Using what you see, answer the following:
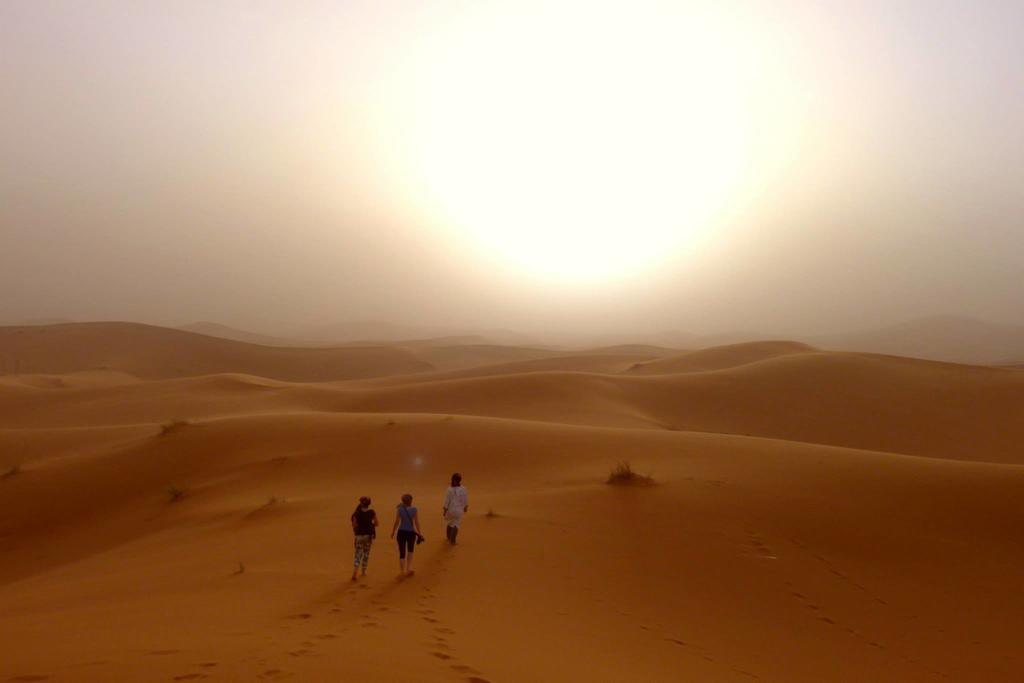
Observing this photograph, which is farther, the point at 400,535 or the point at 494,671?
the point at 400,535

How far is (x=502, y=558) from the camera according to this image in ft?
24.3

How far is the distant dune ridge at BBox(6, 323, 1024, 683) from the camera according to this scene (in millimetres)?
5090

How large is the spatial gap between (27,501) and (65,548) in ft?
9.33

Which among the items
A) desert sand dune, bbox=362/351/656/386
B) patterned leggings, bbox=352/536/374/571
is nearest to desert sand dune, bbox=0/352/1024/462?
desert sand dune, bbox=362/351/656/386

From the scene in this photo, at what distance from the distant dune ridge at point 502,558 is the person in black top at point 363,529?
357 millimetres

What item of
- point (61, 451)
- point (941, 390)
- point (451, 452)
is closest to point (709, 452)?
point (451, 452)

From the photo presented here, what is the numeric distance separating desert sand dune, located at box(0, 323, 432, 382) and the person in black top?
51822 mm

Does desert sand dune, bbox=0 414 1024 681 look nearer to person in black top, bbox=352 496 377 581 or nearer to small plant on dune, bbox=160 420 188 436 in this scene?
person in black top, bbox=352 496 377 581

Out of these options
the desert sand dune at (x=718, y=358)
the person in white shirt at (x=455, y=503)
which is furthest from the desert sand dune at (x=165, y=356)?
the person in white shirt at (x=455, y=503)

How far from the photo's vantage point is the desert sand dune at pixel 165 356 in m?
56.1

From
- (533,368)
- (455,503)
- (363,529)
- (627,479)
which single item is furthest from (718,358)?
(363,529)

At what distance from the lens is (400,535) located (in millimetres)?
6840

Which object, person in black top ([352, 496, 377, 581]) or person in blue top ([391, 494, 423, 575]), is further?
person in blue top ([391, 494, 423, 575])

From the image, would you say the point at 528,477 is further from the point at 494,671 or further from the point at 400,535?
the point at 494,671
